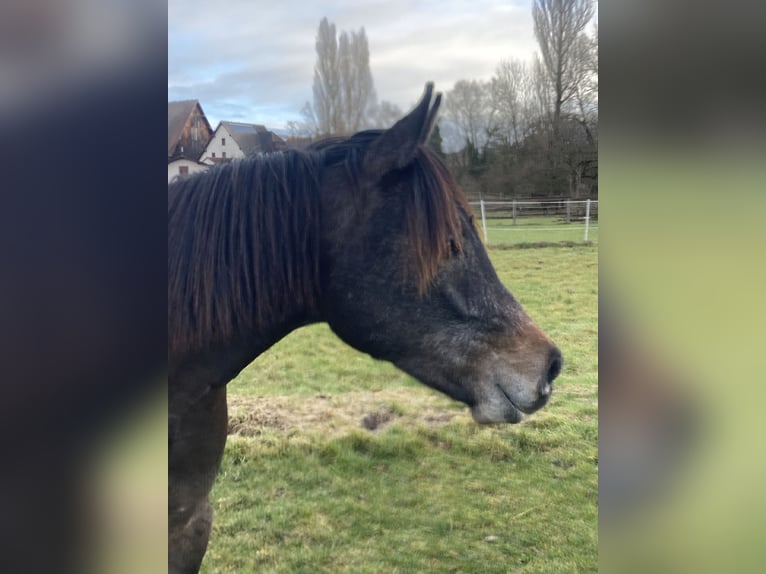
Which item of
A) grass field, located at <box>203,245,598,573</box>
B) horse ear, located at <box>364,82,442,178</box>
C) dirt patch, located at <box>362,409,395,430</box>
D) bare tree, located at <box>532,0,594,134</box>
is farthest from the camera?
dirt patch, located at <box>362,409,395,430</box>

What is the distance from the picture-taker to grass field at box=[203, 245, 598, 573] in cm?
158

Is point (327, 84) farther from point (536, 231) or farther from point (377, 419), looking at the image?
point (377, 419)

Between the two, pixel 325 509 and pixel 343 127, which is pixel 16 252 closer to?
pixel 343 127

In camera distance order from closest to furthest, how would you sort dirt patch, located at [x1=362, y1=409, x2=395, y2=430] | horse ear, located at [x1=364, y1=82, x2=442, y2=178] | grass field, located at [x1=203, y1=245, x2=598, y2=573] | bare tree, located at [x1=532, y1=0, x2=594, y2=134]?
horse ear, located at [x1=364, y1=82, x2=442, y2=178]
bare tree, located at [x1=532, y1=0, x2=594, y2=134]
grass field, located at [x1=203, y1=245, x2=598, y2=573]
dirt patch, located at [x1=362, y1=409, x2=395, y2=430]

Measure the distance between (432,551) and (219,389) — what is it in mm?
832

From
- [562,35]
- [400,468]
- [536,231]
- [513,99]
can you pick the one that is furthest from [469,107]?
[400,468]

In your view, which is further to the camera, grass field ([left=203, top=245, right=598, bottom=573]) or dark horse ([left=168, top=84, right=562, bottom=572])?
grass field ([left=203, top=245, right=598, bottom=573])

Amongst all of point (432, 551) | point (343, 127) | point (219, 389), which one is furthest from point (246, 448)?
point (343, 127)

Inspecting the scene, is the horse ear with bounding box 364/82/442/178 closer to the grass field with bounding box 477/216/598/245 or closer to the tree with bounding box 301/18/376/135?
the tree with bounding box 301/18/376/135

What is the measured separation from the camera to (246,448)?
1.68 metres

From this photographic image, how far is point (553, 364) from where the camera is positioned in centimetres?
137

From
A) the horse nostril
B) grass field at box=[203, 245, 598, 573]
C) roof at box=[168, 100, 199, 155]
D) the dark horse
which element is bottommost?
grass field at box=[203, 245, 598, 573]

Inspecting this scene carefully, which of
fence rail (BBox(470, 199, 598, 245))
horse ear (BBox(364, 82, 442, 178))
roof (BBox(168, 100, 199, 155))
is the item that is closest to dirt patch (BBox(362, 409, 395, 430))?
fence rail (BBox(470, 199, 598, 245))

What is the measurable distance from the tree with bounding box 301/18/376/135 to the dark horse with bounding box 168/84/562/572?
0.16 m
